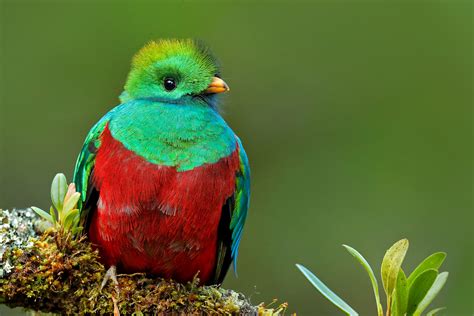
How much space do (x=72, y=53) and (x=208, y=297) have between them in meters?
5.29

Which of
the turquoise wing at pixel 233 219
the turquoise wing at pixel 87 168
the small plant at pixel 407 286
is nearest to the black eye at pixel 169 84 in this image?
the turquoise wing at pixel 87 168

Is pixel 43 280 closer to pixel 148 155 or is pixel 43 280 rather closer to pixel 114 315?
pixel 114 315

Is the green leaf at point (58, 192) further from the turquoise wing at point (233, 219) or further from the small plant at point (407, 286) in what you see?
the small plant at point (407, 286)

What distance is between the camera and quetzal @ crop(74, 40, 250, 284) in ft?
11.6

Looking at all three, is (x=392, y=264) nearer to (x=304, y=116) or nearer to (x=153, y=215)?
(x=153, y=215)

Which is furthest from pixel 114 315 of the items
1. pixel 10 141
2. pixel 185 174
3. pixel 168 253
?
pixel 10 141

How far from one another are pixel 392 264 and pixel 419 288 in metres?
0.13

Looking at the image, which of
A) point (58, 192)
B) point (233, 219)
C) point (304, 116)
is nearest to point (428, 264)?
point (233, 219)

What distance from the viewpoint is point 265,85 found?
809 cm

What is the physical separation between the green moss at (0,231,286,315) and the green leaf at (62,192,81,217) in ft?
0.34

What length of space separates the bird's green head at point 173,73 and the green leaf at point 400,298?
1640 mm

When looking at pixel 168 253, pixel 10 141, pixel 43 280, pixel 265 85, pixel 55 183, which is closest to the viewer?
pixel 43 280

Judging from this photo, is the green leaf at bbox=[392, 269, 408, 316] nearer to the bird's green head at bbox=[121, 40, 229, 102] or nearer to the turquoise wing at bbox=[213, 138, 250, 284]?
the turquoise wing at bbox=[213, 138, 250, 284]

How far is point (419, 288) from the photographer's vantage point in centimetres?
272
